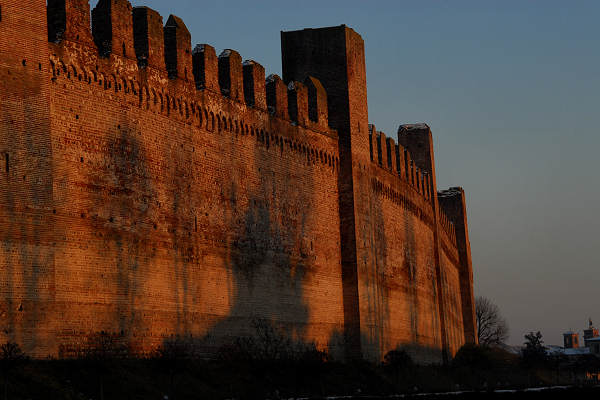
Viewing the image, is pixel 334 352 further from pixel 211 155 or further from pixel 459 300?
pixel 459 300

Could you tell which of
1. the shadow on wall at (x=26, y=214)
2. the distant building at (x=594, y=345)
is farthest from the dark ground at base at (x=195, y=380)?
→ the distant building at (x=594, y=345)

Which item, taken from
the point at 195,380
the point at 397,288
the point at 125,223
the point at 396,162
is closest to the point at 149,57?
the point at 125,223

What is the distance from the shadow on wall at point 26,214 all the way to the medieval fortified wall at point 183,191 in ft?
0.10

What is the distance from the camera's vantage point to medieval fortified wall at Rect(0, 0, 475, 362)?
2039 cm

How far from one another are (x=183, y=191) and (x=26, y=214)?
5148 mm

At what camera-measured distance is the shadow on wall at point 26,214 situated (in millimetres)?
19547

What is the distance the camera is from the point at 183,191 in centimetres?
2450

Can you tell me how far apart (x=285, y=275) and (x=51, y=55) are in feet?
31.8

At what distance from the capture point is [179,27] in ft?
83.4

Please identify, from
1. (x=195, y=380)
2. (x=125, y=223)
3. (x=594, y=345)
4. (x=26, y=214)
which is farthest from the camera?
(x=594, y=345)

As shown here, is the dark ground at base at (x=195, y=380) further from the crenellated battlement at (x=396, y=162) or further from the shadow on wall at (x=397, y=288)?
the crenellated battlement at (x=396, y=162)

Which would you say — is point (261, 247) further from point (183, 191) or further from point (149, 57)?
point (149, 57)

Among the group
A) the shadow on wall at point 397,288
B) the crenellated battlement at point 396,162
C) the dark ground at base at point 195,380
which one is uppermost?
the crenellated battlement at point 396,162

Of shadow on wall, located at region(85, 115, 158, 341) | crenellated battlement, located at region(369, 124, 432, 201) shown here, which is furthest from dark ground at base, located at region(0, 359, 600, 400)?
crenellated battlement, located at region(369, 124, 432, 201)
